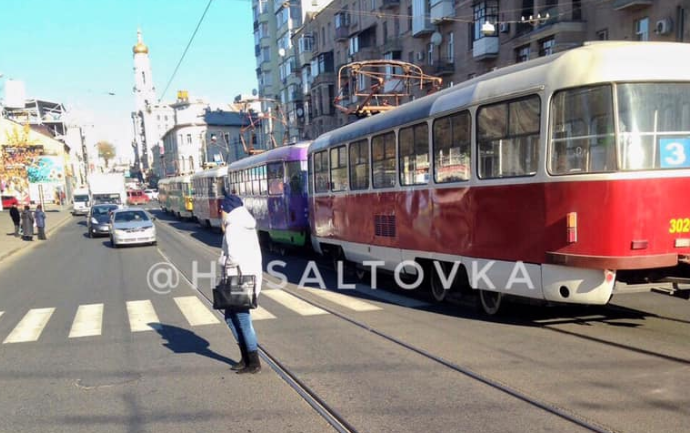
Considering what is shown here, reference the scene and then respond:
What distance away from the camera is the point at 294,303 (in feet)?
31.0

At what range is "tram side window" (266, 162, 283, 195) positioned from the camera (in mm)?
16500

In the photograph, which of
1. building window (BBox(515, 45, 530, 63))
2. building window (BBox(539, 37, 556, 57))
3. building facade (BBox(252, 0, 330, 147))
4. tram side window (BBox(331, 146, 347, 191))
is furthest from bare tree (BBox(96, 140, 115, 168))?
tram side window (BBox(331, 146, 347, 191))

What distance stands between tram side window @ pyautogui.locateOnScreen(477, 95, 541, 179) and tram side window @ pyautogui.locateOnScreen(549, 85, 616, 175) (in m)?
0.25

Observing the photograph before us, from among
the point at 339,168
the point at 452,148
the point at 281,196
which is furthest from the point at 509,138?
the point at 281,196

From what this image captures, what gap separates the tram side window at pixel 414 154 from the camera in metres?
8.58

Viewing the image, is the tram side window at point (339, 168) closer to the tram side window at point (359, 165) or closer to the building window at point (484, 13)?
the tram side window at point (359, 165)

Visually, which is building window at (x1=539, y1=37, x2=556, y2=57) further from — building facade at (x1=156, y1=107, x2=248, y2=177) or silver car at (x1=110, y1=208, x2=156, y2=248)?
building facade at (x1=156, y1=107, x2=248, y2=177)

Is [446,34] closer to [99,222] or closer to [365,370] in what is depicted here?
[99,222]

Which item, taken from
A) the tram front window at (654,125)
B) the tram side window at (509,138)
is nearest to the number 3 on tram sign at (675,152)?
the tram front window at (654,125)

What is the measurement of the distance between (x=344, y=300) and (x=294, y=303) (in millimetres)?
873

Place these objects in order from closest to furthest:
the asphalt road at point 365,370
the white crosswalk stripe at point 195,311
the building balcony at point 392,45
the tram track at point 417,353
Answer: the tram track at point 417,353 → the asphalt road at point 365,370 → the white crosswalk stripe at point 195,311 → the building balcony at point 392,45

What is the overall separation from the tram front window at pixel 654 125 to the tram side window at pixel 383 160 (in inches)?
168

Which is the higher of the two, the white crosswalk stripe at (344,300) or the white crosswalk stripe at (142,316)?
the white crosswalk stripe at (142,316)

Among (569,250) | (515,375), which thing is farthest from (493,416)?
(569,250)
